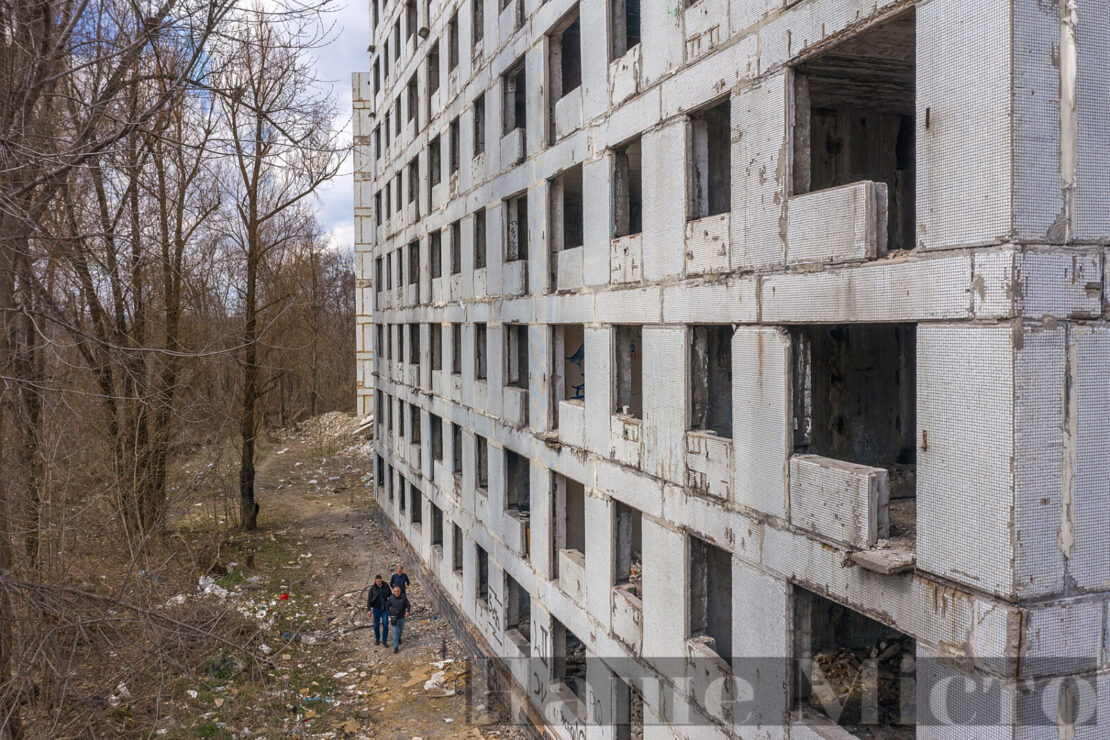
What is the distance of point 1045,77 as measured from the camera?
13.1 ft

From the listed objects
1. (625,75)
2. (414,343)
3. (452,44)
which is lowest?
(414,343)

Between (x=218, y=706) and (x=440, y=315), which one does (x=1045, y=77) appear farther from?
(x=440, y=315)

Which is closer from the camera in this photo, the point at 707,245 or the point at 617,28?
the point at 707,245

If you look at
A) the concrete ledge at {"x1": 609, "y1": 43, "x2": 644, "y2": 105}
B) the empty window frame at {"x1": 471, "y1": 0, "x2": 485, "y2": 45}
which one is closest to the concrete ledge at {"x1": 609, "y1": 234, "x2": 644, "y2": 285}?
the concrete ledge at {"x1": 609, "y1": 43, "x2": 644, "y2": 105}

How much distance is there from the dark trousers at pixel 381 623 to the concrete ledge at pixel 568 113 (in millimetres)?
8832

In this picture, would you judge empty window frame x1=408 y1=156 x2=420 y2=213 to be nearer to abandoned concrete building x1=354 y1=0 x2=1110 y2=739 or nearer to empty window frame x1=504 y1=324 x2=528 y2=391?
abandoned concrete building x1=354 y1=0 x2=1110 y2=739

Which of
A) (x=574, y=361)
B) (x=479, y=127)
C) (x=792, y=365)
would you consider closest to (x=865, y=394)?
(x=792, y=365)

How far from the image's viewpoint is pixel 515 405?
11453mm

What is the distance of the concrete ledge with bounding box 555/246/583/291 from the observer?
938 centimetres

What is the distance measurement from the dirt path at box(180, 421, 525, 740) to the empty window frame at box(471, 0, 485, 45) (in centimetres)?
1014

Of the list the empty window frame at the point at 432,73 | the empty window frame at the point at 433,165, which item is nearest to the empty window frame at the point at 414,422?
the empty window frame at the point at 433,165

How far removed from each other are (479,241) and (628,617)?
7957 mm

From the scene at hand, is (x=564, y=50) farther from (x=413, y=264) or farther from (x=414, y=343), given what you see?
(x=414, y=343)

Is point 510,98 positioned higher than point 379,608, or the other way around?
point 510,98
